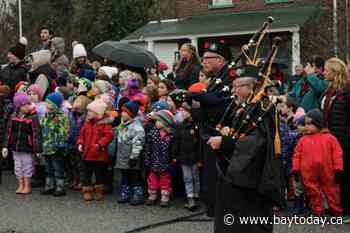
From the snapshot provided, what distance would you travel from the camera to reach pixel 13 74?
11461 millimetres

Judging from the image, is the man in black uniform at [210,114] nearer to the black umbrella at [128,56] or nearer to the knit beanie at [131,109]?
the knit beanie at [131,109]

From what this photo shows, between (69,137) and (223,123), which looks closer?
(223,123)

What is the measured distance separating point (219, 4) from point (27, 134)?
697 inches

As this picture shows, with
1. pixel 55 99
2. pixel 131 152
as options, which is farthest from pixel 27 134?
pixel 131 152

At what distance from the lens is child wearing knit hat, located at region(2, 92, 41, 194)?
9.52 metres

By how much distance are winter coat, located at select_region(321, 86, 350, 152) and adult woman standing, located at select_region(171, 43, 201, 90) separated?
236 cm

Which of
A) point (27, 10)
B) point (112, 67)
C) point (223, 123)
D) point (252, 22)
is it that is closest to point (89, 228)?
point (223, 123)

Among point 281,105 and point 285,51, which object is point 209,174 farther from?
point 285,51

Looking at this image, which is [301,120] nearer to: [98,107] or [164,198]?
[164,198]

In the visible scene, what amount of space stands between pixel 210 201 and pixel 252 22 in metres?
18.3

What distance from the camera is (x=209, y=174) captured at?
584 centimetres

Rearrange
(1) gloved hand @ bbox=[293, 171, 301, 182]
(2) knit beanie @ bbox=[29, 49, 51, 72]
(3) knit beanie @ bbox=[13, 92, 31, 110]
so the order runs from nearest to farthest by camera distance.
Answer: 1. (1) gloved hand @ bbox=[293, 171, 301, 182]
2. (3) knit beanie @ bbox=[13, 92, 31, 110]
3. (2) knit beanie @ bbox=[29, 49, 51, 72]

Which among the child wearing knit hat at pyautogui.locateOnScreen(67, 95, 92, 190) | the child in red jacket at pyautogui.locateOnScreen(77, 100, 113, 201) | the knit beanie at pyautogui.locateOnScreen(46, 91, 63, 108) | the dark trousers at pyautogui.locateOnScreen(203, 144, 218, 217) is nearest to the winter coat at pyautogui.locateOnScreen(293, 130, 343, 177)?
the dark trousers at pyautogui.locateOnScreen(203, 144, 218, 217)

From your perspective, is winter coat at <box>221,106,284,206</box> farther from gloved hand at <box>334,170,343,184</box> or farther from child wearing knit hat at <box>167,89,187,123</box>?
child wearing knit hat at <box>167,89,187,123</box>
